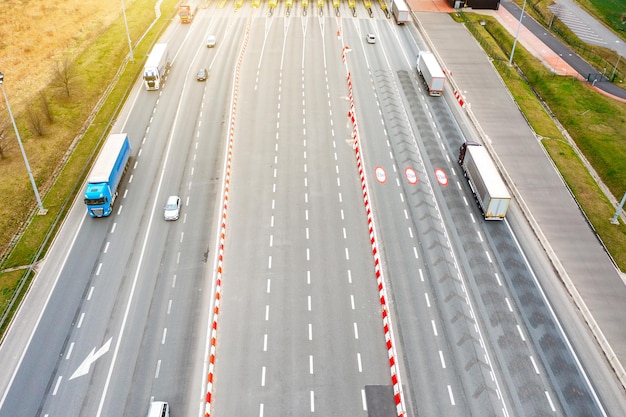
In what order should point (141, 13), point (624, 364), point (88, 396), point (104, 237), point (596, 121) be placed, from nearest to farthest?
point (88, 396) < point (624, 364) < point (104, 237) < point (596, 121) < point (141, 13)

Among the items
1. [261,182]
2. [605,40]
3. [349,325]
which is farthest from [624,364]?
[605,40]

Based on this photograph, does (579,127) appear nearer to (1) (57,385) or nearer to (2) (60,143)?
(1) (57,385)

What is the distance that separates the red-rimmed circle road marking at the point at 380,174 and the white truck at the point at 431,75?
22164mm

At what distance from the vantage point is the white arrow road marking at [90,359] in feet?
124

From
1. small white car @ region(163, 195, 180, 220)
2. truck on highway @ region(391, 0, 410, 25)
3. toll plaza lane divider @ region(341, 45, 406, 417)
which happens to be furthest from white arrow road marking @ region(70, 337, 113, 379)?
truck on highway @ region(391, 0, 410, 25)

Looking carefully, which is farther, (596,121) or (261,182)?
(596,121)

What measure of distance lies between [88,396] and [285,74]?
59.9 meters

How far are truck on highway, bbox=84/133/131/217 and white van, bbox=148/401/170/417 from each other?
24322 millimetres

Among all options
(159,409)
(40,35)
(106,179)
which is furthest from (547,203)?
(40,35)

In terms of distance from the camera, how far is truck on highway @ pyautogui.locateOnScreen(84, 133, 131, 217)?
51188mm

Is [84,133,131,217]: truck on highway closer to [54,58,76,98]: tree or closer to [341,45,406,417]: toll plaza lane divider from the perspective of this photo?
[54,58,76,98]: tree

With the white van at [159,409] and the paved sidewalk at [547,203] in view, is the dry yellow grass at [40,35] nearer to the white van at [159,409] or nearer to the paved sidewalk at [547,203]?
the white van at [159,409]

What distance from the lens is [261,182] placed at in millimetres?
58562

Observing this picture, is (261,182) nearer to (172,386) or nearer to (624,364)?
(172,386)
